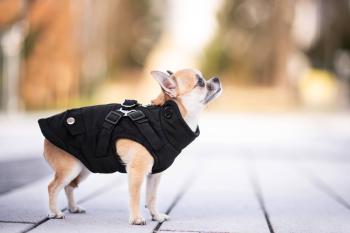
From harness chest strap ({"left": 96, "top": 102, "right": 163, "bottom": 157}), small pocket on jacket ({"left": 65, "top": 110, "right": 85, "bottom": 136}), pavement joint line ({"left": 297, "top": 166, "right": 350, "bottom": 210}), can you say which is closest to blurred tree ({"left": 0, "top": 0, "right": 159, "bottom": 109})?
pavement joint line ({"left": 297, "top": 166, "right": 350, "bottom": 210})

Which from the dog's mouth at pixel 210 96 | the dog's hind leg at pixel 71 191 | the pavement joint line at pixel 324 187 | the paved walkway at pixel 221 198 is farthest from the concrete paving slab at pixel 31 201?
the pavement joint line at pixel 324 187

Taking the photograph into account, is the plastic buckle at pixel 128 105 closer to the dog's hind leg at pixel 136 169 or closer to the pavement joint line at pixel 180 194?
the dog's hind leg at pixel 136 169

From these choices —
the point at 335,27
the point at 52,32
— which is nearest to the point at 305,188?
the point at 52,32

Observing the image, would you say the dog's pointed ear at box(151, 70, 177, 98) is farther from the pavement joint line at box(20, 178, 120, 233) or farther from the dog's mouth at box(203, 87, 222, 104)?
the pavement joint line at box(20, 178, 120, 233)

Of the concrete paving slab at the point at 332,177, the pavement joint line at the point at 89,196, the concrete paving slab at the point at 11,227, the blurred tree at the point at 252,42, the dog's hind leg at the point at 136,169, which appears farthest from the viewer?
the blurred tree at the point at 252,42

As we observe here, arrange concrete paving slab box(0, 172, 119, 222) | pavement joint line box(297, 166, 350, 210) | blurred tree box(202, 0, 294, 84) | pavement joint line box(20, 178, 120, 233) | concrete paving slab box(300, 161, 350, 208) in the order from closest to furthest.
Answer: pavement joint line box(20, 178, 120, 233), concrete paving slab box(0, 172, 119, 222), pavement joint line box(297, 166, 350, 210), concrete paving slab box(300, 161, 350, 208), blurred tree box(202, 0, 294, 84)

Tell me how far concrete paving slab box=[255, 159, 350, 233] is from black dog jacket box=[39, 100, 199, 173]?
1.11 metres

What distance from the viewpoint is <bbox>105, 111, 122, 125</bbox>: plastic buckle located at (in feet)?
17.6

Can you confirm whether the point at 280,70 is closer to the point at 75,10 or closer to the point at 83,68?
the point at 83,68

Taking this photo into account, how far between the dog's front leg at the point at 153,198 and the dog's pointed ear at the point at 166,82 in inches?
29.3

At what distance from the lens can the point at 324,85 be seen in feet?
145

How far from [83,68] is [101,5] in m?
11.5

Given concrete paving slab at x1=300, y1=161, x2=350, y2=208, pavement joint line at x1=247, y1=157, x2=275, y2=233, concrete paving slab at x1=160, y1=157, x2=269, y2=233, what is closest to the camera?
concrete paving slab at x1=160, y1=157, x2=269, y2=233

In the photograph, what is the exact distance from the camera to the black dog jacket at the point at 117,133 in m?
5.35
